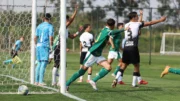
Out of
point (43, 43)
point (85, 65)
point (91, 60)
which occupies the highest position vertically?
point (43, 43)

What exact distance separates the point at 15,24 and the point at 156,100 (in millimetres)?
5427

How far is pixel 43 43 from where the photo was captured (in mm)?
13383

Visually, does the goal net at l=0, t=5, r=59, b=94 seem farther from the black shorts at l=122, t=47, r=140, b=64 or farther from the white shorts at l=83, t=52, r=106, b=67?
the black shorts at l=122, t=47, r=140, b=64

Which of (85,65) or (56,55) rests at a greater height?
(56,55)

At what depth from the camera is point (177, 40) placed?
171 feet

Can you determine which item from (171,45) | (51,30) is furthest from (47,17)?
Answer: (171,45)

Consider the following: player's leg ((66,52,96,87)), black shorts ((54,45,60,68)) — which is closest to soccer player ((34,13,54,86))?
black shorts ((54,45,60,68))

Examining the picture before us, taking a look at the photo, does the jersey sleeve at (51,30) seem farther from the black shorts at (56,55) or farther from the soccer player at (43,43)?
the black shorts at (56,55)

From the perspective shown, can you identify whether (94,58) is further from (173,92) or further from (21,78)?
(21,78)

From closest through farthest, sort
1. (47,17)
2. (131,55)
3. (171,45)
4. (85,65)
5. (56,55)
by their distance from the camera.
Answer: (85,65) → (131,55) → (56,55) → (47,17) → (171,45)

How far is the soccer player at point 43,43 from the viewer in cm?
1329

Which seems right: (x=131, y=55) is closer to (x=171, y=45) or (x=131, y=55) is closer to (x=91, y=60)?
(x=91, y=60)

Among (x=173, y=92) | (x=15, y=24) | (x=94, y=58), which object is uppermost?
(x=15, y=24)

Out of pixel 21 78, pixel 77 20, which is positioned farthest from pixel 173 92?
pixel 77 20
